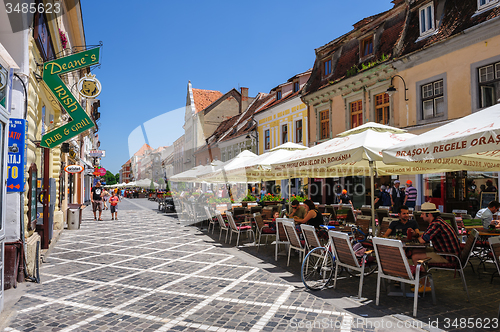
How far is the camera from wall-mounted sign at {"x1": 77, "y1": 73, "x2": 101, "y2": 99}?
1020 centimetres

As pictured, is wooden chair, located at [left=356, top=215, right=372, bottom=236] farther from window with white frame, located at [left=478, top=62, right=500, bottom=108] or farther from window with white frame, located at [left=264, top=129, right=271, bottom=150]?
window with white frame, located at [left=264, top=129, right=271, bottom=150]

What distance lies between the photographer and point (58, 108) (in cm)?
1238

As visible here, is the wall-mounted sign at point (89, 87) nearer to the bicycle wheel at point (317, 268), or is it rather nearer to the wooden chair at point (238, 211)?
the wooden chair at point (238, 211)

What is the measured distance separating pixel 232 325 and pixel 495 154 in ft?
20.3

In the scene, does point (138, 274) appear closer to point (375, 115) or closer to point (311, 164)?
point (311, 164)

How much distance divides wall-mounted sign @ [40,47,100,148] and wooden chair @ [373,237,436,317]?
6.99 metres

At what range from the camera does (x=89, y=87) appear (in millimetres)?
10273

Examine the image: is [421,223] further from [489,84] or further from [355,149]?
[489,84]

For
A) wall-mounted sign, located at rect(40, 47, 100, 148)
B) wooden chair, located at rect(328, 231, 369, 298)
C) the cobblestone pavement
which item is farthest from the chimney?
wooden chair, located at rect(328, 231, 369, 298)

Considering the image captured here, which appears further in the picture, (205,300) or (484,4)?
(484,4)

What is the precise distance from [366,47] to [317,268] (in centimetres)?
1535

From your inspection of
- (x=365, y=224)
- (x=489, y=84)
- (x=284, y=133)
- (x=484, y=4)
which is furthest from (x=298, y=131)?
(x=365, y=224)

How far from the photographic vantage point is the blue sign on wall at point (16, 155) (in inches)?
236

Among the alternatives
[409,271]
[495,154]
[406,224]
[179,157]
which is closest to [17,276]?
[409,271]
